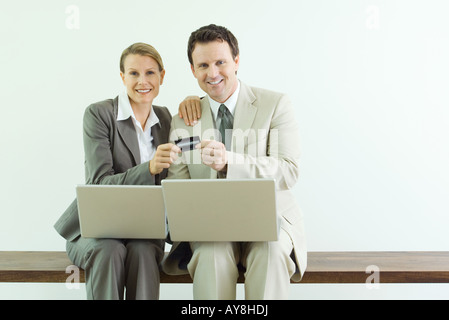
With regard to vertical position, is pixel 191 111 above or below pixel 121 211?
above

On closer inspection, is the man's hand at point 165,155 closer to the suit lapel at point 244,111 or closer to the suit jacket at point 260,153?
the suit jacket at point 260,153

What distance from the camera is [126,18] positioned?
367 centimetres

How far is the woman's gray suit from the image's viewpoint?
2227 mm

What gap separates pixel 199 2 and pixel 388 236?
2.04 meters

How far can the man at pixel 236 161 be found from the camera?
2154 mm

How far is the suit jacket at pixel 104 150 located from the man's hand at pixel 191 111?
19 centimetres

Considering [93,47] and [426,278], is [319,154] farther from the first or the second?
[93,47]

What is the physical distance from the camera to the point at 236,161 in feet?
7.41

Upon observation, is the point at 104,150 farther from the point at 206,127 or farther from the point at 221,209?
the point at 221,209

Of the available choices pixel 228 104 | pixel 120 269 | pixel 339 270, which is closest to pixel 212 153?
pixel 228 104

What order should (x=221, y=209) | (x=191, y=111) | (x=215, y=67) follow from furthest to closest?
(x=191, y=111), (x=215, y=67), (x=221, y=209)

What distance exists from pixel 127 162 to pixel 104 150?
0.41 feet

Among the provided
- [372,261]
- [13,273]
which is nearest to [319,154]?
[372,261]

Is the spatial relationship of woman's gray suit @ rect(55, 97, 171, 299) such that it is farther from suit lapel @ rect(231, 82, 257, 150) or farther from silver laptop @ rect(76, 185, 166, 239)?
suit lapel @ rect(231, 82, 257, 150)
